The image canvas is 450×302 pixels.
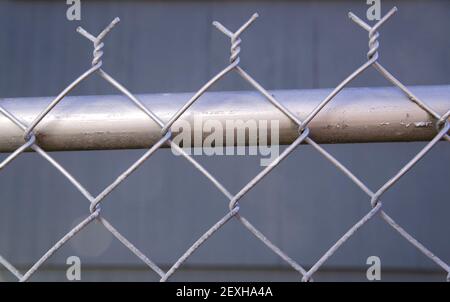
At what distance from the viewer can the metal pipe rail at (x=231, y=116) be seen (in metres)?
0.53

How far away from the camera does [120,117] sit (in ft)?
1.84

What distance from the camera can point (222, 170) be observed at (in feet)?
8.82

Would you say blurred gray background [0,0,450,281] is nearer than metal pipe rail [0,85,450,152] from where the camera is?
No

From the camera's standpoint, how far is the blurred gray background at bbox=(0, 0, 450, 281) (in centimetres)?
262

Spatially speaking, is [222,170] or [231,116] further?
[222,170]

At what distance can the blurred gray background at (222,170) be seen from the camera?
262cm

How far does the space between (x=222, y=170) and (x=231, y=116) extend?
2144 millimetres

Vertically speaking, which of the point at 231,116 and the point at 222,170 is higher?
the point at 222,170

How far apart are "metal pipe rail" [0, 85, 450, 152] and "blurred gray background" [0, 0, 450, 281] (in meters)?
2.09

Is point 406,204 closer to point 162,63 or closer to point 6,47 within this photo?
A: point 162,63

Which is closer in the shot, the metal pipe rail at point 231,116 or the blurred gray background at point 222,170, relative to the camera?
the metal pipe rail at point 231,116

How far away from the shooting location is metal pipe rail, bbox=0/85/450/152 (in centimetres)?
53

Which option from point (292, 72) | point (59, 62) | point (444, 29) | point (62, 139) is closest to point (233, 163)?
point (292, 72)

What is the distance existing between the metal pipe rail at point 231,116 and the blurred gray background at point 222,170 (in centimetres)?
209
